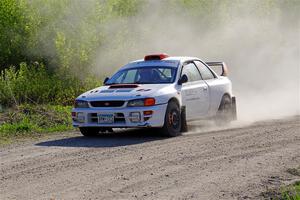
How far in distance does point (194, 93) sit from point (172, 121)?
1122 mm

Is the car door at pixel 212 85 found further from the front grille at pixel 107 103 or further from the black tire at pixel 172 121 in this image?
the front grille at pixel 107 103

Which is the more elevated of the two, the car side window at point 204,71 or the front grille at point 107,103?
the car side window at point 204,71

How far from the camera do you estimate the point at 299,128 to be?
1366 centimetres

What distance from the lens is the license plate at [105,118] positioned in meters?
12.8

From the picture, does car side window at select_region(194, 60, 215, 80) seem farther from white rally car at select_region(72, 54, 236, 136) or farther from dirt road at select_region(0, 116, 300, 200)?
dirt road at select_region(0, 116, 300, 200)

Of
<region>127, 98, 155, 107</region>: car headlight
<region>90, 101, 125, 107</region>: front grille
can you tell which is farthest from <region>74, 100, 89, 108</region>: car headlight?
<region>127, 98, 155, 107</region>: car headlight

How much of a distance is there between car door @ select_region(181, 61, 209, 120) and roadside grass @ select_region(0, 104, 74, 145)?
2721 mm

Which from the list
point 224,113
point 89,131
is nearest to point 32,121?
point 89,131

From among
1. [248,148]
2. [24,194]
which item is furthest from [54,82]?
[24,194]

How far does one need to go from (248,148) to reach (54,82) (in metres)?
9.27

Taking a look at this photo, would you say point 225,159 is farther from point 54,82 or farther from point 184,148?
point 54,82

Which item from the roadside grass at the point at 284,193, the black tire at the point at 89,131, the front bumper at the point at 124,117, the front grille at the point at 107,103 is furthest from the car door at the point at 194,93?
the roadside grass at the point at 284,193

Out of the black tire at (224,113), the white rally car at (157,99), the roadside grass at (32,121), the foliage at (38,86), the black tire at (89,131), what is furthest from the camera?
the foliage at (38,86)

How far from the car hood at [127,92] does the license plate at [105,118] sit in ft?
0.98
